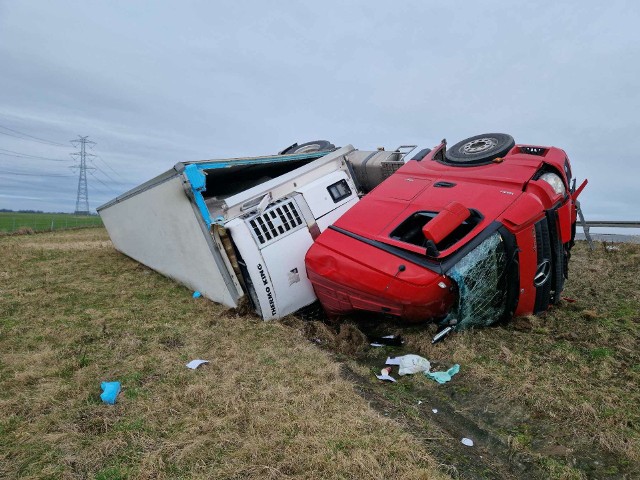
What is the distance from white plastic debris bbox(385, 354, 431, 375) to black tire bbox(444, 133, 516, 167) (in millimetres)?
2853

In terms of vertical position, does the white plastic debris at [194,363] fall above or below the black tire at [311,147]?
below

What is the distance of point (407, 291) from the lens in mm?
4281

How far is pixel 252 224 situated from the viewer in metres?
5.43

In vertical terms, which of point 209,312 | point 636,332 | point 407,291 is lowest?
point 636,332

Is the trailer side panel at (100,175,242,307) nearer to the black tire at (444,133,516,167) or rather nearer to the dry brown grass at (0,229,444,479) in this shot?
the dry brown grass at (0,229,444,479)

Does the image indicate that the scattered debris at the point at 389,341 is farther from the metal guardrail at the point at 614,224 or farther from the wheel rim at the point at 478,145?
the metal guardrail at the point at 614,224

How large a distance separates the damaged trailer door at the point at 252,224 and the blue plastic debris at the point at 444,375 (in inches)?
86.7

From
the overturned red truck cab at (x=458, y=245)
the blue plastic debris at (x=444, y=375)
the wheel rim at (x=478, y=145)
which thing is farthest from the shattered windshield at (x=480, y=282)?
the wheel rim at (x=478, y=145)

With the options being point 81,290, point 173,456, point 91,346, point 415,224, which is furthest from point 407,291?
point 81,290

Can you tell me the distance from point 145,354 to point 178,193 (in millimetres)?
2409

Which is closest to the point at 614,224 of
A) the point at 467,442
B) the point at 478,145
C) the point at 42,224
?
the point at 478,145

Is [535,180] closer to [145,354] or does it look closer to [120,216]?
[145,354]

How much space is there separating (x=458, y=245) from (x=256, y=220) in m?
2.53

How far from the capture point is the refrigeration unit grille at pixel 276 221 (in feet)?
17.7
